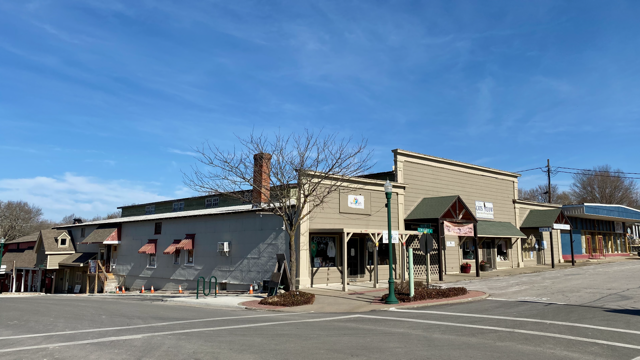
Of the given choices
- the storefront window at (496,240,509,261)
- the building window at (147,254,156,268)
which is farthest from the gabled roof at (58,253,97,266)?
the storefront window at (496,240,509,261)

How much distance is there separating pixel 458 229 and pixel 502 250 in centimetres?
907

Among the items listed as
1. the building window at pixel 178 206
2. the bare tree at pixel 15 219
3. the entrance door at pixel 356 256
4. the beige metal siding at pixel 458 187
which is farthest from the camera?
the bare tree at pixel 15 219

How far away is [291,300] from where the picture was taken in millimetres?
16188

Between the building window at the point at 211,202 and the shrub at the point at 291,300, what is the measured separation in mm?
17122

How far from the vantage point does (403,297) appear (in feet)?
52.6

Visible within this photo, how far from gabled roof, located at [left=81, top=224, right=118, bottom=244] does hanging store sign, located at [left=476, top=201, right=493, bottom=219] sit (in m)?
26.3

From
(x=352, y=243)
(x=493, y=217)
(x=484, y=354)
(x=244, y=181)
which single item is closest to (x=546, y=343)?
(x=484, y=354)

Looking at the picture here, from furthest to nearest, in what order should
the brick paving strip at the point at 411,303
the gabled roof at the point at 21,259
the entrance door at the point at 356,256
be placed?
the gabled roof at the point at 21,259, the entrance door at the point at 356,256, the brick paving strip at the point at 411,303

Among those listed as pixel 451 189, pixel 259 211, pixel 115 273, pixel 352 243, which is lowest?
pixel 115 273

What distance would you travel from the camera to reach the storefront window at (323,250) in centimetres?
2177

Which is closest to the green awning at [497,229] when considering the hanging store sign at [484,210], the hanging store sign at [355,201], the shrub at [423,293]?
the hanging store sign at [484,210]

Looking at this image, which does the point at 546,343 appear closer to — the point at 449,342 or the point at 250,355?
the point at 449,342

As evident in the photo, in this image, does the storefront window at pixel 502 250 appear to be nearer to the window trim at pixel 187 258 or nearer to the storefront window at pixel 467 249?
the storefront window at pixel 467 249

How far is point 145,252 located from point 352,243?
48.9 feet
